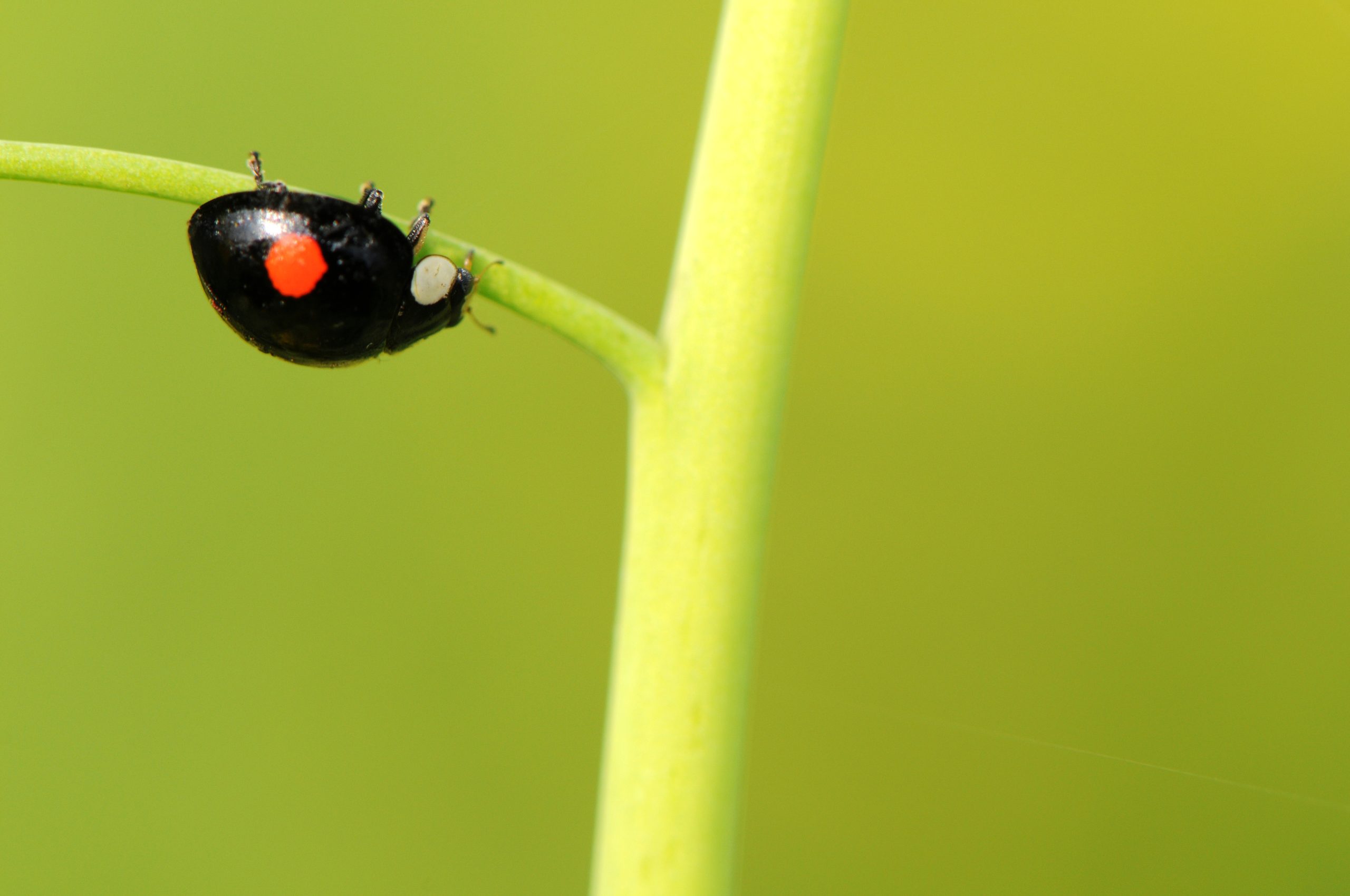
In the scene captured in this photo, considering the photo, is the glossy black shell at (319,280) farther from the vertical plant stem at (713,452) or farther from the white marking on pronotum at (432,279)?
the vertical plant stem at (713,452)

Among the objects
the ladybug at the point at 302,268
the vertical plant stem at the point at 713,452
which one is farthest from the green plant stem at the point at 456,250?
the ladybug at the point at 302,268

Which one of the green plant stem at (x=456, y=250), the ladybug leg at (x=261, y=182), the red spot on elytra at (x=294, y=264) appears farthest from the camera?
the red spot on elytra at (x=294, y=264)

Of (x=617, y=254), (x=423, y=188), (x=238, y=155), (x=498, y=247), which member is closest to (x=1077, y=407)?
(x=617, y=254)

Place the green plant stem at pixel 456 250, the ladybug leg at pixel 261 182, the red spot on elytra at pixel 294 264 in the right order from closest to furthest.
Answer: the green plant stem at pixel 456 250 < the ladybug leg at pixel 261 182 < the red spot on elytra at pixel 294 264

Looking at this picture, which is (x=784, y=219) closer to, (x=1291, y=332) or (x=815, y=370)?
(x=815, y=370)

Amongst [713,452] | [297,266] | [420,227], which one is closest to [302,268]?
[297,266]

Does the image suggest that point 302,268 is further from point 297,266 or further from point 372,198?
point 372,198

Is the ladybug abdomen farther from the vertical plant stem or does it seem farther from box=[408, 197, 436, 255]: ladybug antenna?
the vertical plant stem
